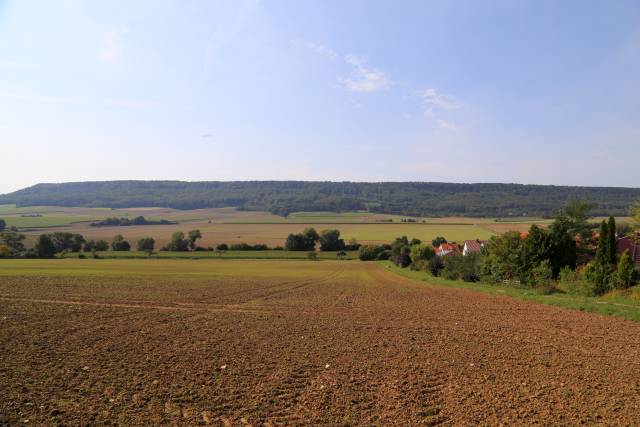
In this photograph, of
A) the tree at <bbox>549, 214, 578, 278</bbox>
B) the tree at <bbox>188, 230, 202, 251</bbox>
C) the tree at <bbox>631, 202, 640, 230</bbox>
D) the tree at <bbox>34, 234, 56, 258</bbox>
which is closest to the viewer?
the tree at <bbox>631, 202, 640, 230</bbox>

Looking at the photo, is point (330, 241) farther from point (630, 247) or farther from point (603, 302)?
point (603, 302)

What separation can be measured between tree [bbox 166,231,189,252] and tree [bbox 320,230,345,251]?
28.7m

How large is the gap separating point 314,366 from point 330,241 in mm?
88312

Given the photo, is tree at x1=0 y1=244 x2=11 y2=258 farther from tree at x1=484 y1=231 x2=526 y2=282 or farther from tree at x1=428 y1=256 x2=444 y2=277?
tree at x1=484 y1=231 x2=526 y2=282

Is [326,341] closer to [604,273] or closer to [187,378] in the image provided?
[187,378]

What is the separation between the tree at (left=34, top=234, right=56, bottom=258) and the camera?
82.1m

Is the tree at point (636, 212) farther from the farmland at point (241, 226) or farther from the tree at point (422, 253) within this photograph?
the farmland at point (241, 226)

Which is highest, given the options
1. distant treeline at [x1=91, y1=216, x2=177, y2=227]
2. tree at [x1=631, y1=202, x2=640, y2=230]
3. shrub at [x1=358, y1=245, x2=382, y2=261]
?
tree at [x1=631, y1=202, x2=640, y2=230]

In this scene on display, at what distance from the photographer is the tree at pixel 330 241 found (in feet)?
326

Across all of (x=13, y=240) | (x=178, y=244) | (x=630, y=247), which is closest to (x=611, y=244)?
(x=630, y=247)

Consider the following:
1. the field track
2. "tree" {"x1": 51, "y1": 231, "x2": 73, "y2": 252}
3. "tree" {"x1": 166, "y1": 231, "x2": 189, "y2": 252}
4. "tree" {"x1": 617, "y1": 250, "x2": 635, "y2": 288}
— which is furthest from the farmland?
the field track

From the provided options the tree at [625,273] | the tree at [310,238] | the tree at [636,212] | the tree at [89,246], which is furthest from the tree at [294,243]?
the tree at [625,273]

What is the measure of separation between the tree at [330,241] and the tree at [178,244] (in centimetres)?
A: 2869

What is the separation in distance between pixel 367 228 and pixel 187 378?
390 ft
